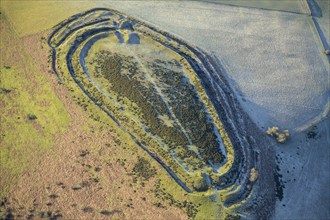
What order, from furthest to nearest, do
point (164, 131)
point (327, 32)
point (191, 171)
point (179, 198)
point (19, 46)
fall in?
point (327, 32) < point (19, 46) < point (164, 131) < point (191, 171) < point (179, 198)

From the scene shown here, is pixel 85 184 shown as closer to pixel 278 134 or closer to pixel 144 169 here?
pixel 144 169

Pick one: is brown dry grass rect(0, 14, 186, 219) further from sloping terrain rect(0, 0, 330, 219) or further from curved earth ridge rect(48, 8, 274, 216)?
curved earth ridge rect(48, 8, 274, 216)

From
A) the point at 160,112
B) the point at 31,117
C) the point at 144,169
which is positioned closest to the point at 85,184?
the point at 144,169

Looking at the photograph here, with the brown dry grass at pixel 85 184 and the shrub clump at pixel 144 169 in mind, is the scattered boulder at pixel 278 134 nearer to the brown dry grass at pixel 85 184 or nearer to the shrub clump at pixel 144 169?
the shrub clump at pixel 144 169

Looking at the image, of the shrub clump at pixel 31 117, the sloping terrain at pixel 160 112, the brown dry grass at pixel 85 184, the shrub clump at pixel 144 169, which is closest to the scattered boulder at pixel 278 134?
the sloping terrain at pixel 160 112

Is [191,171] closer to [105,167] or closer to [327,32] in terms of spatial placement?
[105,167]

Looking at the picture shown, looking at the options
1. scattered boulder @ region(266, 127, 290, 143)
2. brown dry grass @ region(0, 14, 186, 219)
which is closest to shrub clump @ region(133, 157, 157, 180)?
brown dry grass @ region(0, 14, 186, 219)

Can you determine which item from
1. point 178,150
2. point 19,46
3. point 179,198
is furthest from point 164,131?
point 19,46

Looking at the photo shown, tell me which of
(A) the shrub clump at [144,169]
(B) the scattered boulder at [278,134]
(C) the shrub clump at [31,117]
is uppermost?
(C) the shrub clump at [31,117]
